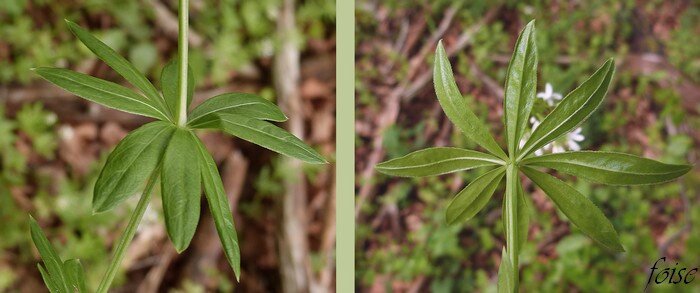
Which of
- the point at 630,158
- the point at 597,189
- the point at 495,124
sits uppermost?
the point at 495,124

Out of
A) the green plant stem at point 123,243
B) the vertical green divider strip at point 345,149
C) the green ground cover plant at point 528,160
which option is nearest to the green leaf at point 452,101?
→ the green ground cover plant at point 528,160

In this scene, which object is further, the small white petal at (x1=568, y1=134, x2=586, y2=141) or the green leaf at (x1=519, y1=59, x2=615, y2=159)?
the small white petal at (x1=568, y1=134, x2=586, y2=141)

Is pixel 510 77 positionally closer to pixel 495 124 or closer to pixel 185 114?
pixel 185 114

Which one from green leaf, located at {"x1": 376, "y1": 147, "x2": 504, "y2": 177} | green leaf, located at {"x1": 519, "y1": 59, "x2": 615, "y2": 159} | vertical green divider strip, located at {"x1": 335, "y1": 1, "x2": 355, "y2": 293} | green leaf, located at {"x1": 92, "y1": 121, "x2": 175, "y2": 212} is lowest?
green leaf, located at {"x1": 92, "y1": 121, "x2": 175, "y2": 212}

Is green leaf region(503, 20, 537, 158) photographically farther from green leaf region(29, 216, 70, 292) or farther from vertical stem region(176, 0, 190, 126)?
green leaf region(29, 216, 70, 292)

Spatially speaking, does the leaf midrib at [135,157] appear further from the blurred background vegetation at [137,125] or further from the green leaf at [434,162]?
the blurred background vegetation at [137,125]

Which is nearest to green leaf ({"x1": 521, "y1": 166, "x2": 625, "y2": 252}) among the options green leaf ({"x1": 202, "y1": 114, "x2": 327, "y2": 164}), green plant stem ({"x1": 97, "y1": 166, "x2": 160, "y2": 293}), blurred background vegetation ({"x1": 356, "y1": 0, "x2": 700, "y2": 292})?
green leaf ({"x1": 202, "y1": 114, "x2": 327, "y2": 164})

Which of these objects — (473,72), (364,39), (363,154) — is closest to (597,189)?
(473,72)
